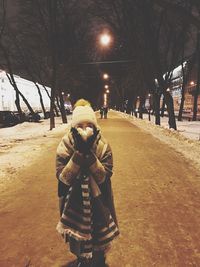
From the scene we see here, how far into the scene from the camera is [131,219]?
5262mm

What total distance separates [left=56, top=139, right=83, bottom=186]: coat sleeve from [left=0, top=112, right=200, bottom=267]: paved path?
132 cm

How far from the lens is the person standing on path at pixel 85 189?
3.14 m

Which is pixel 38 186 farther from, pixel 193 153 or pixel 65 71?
pixel 65 71

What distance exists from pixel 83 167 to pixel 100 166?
17cm

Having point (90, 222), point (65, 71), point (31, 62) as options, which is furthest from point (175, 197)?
point (31, 62)

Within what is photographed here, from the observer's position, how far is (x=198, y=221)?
5184 millimetres

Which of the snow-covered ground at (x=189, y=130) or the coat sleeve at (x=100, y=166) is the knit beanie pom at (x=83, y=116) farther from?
the snow-covered ground at (x=189, y=130)

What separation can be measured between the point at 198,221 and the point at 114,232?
2.34 meters

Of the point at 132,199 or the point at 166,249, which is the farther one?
the point at 132,199

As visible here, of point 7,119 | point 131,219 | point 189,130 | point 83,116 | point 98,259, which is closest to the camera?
point 83,116

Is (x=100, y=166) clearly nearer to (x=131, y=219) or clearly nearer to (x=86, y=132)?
(x=86, y=132)

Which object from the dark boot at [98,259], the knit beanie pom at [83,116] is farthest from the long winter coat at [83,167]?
the dark boot at [98,259]

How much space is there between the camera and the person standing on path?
10.3ft

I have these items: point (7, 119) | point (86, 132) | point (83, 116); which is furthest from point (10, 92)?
point (86, 132)
